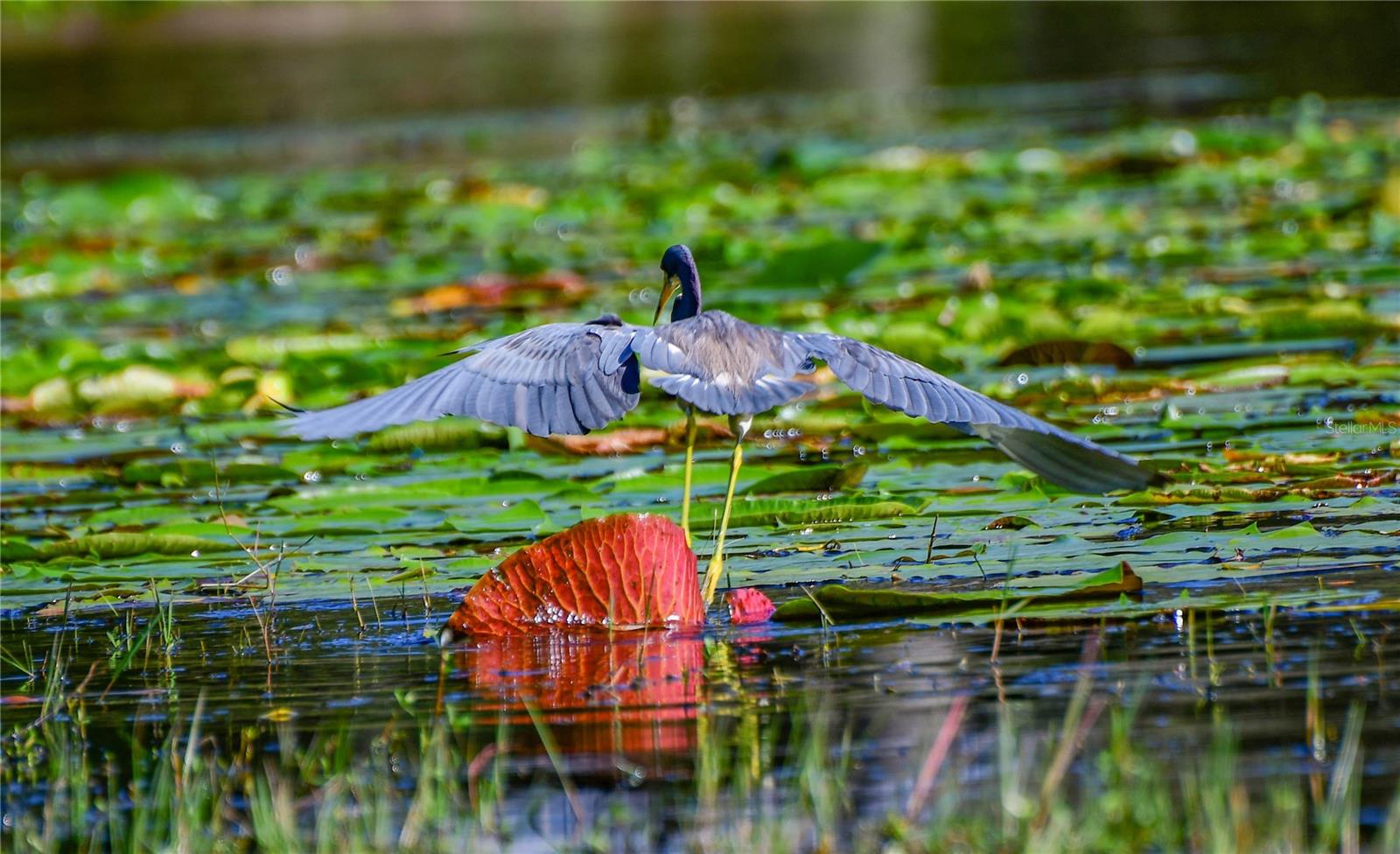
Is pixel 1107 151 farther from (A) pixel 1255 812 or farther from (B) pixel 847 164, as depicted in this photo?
(A) pixel 1255 812

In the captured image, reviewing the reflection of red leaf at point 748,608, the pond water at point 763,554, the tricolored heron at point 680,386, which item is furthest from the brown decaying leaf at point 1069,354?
the reflection of red leaf at point 748,608

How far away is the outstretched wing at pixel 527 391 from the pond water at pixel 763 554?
0.46 meters

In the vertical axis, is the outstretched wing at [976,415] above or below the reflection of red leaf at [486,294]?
below

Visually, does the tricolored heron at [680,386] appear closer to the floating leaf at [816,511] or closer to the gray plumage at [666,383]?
the gray plumage at [666,383]

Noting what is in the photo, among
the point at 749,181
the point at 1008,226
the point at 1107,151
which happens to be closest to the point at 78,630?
the point at 1008,226

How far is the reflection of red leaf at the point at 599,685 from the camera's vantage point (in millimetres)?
3289

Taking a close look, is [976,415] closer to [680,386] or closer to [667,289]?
[680,386]

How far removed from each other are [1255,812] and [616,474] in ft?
9.44

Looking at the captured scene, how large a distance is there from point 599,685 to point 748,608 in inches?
19.3

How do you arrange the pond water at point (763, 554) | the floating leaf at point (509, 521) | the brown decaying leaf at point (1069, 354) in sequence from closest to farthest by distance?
the pond water at point (763, 554) < the floating leaf at point (509, 521) < the brown decaying leaf at point (1069, 354)

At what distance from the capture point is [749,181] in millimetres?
12883

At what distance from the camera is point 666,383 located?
3.64 meters

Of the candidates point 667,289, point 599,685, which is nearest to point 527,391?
point 599,685

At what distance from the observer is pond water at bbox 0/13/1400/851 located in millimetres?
2902
